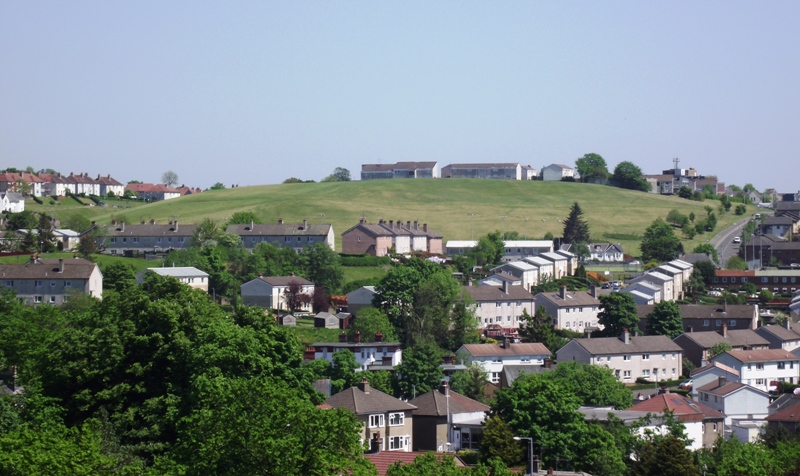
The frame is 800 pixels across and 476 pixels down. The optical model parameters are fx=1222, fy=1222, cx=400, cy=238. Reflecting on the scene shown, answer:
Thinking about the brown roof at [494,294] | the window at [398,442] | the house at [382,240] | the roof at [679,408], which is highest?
the house at [382,240]

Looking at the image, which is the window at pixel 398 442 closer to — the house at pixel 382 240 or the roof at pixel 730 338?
the roof at pixel 730 338

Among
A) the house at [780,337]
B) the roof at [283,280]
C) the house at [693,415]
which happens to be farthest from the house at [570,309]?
the house at [693,415]

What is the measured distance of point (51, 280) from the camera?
3642 inches

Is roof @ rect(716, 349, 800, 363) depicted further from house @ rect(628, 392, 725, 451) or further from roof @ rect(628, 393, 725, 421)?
house @ rect(628, 392, 725, 451)

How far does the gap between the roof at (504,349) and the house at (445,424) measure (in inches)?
815

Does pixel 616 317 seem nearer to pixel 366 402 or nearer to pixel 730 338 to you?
pixel 730 338

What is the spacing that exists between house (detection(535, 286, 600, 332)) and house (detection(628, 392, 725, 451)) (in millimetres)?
32952

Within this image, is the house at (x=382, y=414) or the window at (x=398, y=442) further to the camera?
the window at (x=398, y=442)

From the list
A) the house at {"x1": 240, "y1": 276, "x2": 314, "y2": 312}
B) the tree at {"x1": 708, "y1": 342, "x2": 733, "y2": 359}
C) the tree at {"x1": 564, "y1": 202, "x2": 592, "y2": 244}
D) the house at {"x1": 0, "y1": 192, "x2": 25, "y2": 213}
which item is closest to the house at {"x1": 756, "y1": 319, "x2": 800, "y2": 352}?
the tree at {"x1": 708, "y1": 342, "x2": 733, "y2": 359}

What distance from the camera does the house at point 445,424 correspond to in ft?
177

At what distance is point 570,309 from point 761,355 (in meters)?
19.5

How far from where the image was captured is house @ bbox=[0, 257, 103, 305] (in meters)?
91.2

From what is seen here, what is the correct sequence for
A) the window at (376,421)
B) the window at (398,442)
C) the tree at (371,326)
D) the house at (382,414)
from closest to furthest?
the house at (382,414)
the window at (376,421)
the window at (398,442)
the tree at (371,326)

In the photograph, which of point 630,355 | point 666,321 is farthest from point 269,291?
point 666,321
